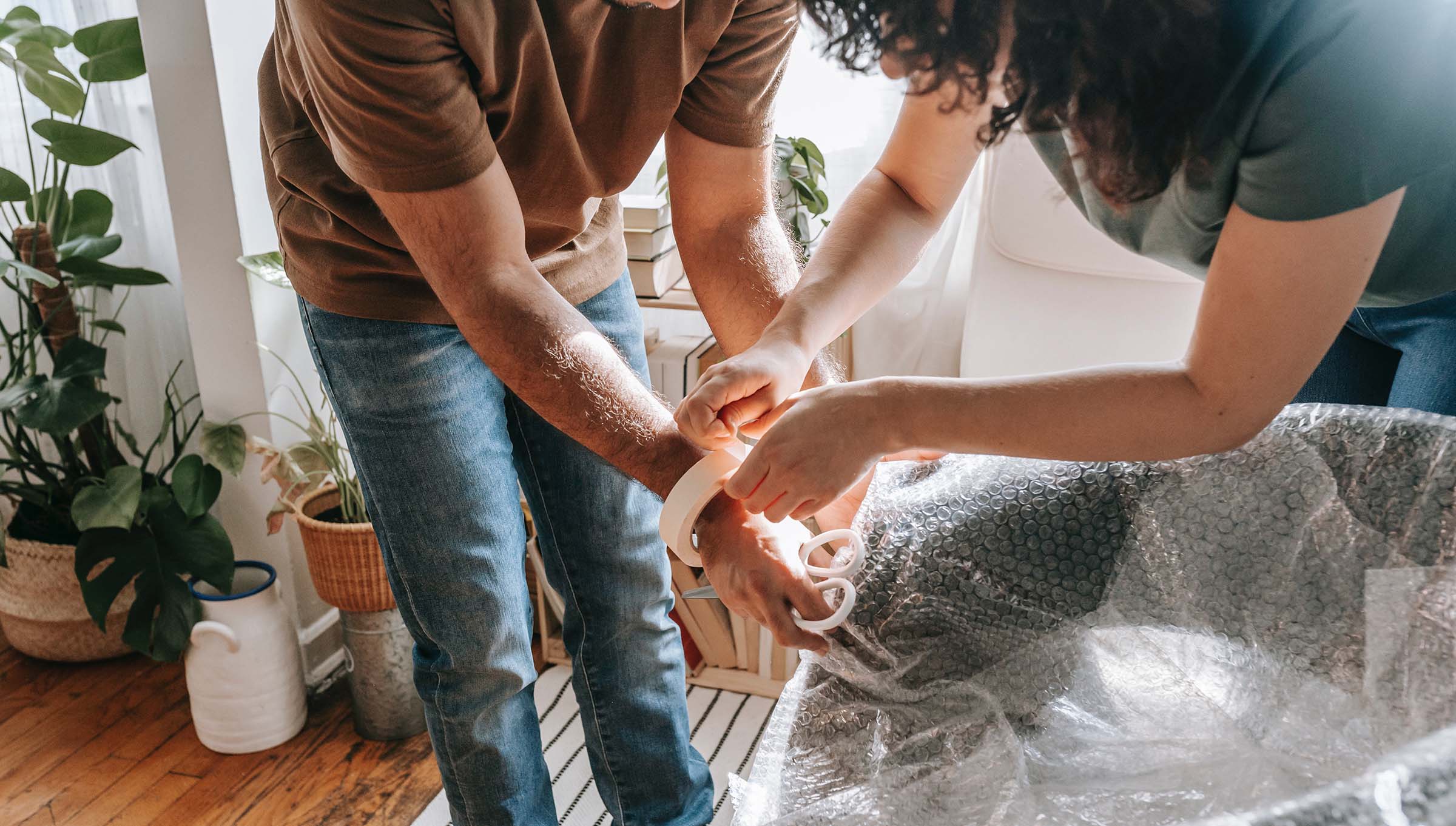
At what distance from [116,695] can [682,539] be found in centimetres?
150

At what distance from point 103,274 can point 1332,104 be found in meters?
1.72

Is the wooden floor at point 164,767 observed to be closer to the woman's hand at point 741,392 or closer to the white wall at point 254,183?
the white wall at point 254,183

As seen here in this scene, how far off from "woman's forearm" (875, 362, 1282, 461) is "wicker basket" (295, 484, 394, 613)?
110cm

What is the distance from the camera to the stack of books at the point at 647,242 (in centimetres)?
175

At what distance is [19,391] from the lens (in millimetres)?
1678

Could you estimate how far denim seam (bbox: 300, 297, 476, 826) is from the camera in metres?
1.10

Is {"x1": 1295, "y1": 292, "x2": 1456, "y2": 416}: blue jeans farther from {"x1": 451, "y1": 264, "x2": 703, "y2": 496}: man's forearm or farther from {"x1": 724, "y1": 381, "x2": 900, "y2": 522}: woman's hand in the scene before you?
{"x1": 451, "y1": 264, "x2": 703, "y2": 496}: man's forearm

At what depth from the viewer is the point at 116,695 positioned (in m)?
1.87

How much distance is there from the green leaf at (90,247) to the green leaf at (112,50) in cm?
25

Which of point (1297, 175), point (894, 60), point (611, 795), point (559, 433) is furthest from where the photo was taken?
point (611, 795)

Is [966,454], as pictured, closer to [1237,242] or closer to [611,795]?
[1237,242]

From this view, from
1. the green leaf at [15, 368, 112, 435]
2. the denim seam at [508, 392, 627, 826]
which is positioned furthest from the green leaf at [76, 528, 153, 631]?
the denim seam at [508, 392, 627, 826]

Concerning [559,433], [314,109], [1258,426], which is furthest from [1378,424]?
[314,109]

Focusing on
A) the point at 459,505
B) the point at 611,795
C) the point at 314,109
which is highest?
the point at 314,109
